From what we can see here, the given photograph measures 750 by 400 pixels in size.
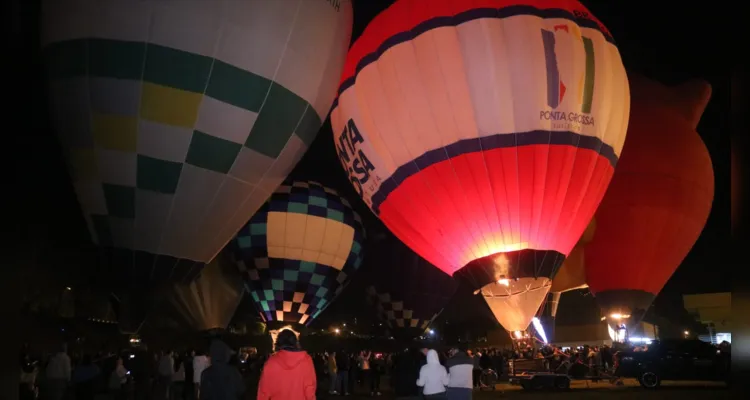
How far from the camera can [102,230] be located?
668cm

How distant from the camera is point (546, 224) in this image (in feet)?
27.2

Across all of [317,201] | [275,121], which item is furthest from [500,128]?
[317,201]

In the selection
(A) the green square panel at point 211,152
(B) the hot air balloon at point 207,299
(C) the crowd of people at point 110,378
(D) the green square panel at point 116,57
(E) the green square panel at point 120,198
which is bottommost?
(C) the crowd of people at point 110,378

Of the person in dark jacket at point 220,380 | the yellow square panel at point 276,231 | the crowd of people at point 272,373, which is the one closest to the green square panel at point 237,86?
the crowd of people at point 272,373

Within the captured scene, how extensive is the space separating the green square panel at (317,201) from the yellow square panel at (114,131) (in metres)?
5.64

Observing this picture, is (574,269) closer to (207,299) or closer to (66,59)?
(207,299)

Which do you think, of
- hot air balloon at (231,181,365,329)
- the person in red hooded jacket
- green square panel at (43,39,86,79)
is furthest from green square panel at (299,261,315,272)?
the person in red hooded jacket

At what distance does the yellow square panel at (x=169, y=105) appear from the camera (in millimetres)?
6531

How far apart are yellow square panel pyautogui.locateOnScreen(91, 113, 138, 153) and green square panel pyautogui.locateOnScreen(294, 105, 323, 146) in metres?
1.93

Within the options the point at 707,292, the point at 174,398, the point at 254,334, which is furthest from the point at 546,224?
the point at 707,292

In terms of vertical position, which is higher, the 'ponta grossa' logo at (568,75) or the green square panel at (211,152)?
the 'ponta grossa' logo at (568,75)

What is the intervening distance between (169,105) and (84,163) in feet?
3.58

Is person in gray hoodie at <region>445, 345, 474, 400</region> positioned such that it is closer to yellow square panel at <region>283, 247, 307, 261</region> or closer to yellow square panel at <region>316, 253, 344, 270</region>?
yellow square panel at <region>283, 247, 307, 261</region>

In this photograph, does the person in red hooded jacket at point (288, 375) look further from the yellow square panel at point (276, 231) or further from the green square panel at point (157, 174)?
the yellow square panel at point (276, 231)
